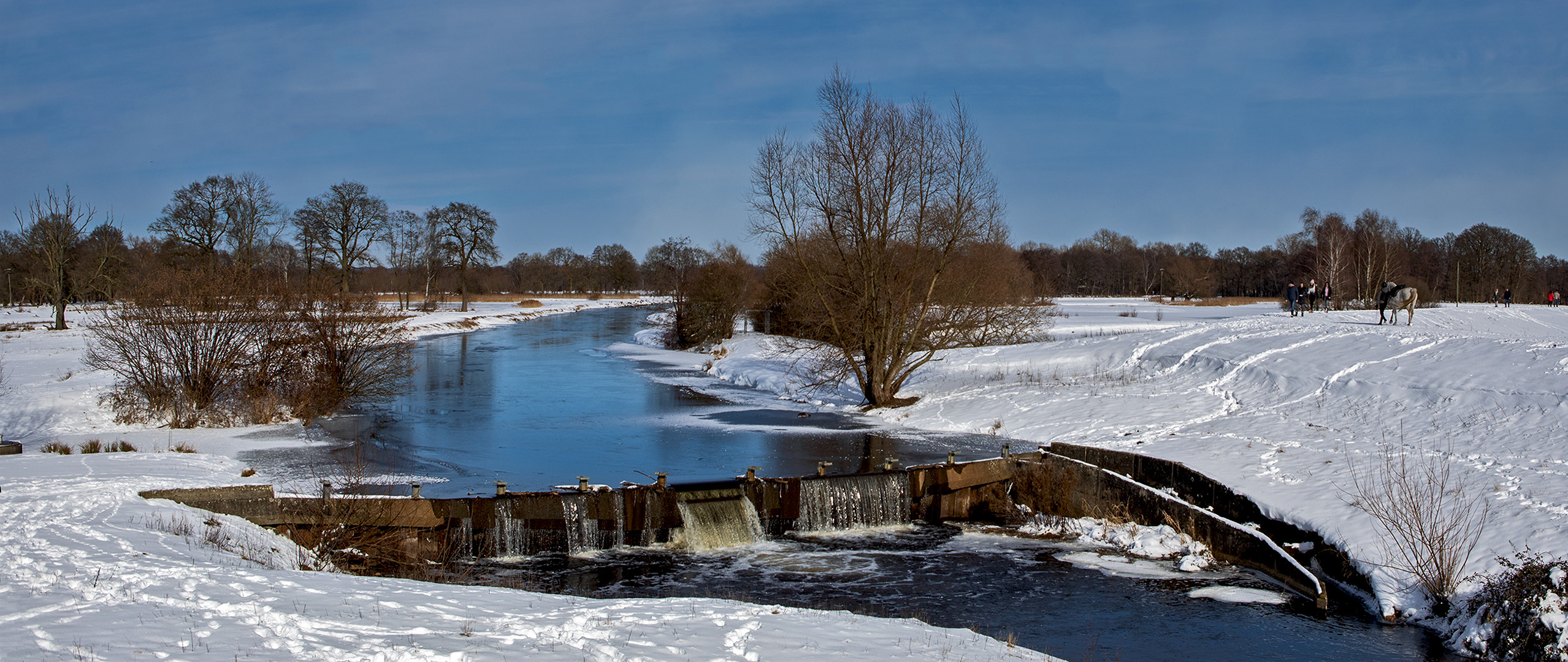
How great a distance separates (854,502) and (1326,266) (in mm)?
50721

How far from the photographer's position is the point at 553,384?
28.5 m

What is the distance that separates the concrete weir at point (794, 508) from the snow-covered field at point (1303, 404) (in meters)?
0.71

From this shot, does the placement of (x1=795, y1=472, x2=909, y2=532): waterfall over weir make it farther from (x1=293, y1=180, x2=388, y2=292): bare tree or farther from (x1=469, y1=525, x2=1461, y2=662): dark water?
(x1=293, y1=180, x2=388, y2=292): bare tree

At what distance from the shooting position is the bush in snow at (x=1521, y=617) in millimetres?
7629

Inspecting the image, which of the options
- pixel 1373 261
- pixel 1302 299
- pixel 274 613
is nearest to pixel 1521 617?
pixel 274 613

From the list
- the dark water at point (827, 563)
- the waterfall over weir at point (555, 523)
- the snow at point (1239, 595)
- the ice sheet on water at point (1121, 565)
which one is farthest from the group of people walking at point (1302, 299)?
the waterfall over weir at point (555, 523)

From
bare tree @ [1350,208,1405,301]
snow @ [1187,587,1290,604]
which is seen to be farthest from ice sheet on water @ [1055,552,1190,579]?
bare tree @ [1350,208,1405,301]

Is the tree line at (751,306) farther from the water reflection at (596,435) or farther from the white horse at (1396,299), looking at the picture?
the white horse at (1396,299)

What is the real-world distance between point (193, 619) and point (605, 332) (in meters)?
51.3

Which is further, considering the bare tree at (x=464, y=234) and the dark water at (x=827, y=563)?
the bare tree at (x=464, y=234)

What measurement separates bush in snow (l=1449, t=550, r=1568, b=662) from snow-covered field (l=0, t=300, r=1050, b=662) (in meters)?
4.35

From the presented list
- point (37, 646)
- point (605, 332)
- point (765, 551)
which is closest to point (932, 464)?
point (765, 551)

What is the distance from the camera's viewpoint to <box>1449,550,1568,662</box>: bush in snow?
763 centimetres

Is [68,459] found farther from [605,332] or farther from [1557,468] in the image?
[605,332]
